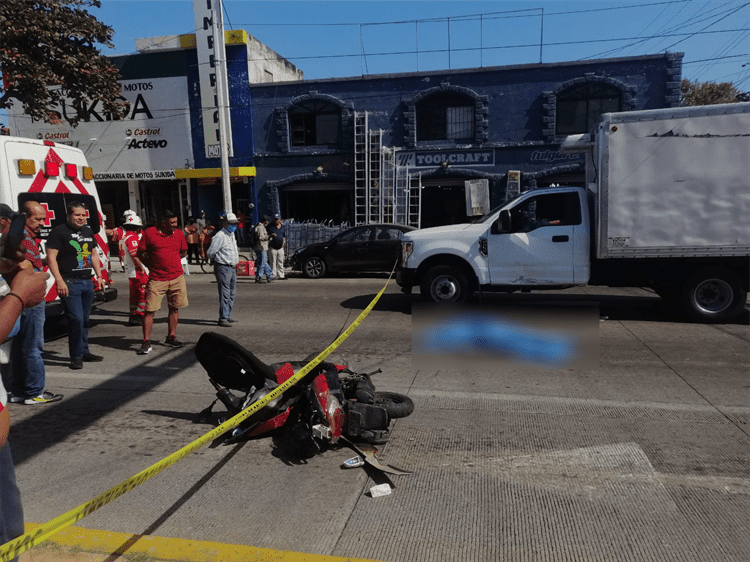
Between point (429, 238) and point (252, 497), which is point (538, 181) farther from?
point (252, 497)

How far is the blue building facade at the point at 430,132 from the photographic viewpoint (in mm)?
19750

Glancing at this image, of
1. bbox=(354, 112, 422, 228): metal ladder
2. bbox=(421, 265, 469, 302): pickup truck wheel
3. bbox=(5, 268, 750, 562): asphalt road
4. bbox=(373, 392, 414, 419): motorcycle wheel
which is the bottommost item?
→ bbox=(5, 268, 750, 562): asphalt road

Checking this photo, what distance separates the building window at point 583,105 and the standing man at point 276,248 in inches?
429

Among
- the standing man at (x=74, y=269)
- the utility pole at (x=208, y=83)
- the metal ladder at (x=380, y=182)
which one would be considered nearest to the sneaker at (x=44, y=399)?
the standing man at (x=74, y=269)

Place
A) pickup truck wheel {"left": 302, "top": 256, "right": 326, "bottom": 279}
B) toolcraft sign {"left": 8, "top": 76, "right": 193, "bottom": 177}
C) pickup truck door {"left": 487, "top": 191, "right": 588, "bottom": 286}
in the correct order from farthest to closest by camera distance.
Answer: toolcraft sign {"left": 8, "top": 76, "right": 193, "bottom": 177} < pickup truck wheel {"left": 302, "top": 256, "right": 326, "bottom": 279} < pickup truck door {"left": 487, "top": 191, "right": 588, "bottom": 286}

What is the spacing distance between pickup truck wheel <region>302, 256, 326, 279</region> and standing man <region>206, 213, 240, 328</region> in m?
6.51

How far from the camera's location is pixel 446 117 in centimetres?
2109

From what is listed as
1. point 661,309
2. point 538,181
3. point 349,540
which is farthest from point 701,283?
point 538,181

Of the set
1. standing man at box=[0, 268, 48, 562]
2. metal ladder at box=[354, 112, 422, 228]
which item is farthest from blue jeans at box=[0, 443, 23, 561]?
metal ladder at box=[354, 112, 422, 228]

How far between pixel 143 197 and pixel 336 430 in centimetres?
2294

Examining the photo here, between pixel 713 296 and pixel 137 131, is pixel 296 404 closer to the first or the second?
pixel 713 296

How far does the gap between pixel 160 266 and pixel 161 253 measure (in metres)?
0.17

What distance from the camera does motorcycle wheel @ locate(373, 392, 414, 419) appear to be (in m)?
4.48

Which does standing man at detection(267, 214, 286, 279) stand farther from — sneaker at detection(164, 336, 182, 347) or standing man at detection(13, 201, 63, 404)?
standing man at detection(13, 201, 63, 404)
